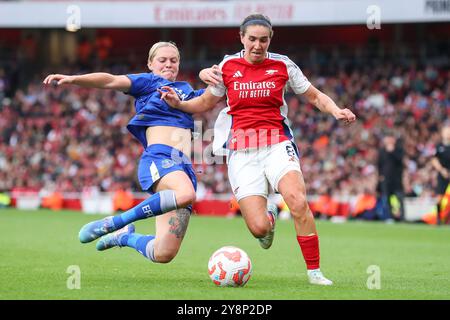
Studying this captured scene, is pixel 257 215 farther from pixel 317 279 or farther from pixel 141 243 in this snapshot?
pixel 141 243

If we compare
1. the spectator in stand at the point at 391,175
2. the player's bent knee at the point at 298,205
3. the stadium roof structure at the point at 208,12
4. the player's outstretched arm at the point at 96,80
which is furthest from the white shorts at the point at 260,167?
the stadium roof structure at the point at 208,12

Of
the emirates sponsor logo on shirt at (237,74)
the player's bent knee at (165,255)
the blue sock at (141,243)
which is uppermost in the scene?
the emirates sponsor logo on shirt at (237,74)

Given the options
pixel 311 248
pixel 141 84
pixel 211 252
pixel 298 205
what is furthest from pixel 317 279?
pixel 211 252

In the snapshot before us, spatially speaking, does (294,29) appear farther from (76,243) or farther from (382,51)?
(76,243)

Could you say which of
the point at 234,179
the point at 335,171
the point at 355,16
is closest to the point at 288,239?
the point at 234,179

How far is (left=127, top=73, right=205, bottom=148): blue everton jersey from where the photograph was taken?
28.0 ft

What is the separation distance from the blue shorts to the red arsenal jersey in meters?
0.51

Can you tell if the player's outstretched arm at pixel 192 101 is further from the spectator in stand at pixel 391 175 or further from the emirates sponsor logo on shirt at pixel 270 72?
the spectator in stand at pixel 391 175

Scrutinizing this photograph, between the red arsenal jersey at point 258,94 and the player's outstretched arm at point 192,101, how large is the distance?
0.24ft

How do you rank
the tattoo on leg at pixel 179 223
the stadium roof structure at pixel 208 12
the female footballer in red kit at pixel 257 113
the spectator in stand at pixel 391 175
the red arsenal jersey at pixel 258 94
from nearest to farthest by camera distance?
the female footballer in red kit at pixel 257 113
the red arsenal jersey at pixel 258 94
the tattoo on leg at pixel 179 223
the spectator in stand at pixel 391 175
the stadium roof structure at pixel 208 12

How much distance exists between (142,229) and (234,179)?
27.5 ft

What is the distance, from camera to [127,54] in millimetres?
32531

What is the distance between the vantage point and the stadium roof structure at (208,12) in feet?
82.5

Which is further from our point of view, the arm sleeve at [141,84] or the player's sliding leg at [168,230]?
the arm sleeve at [141,84]
